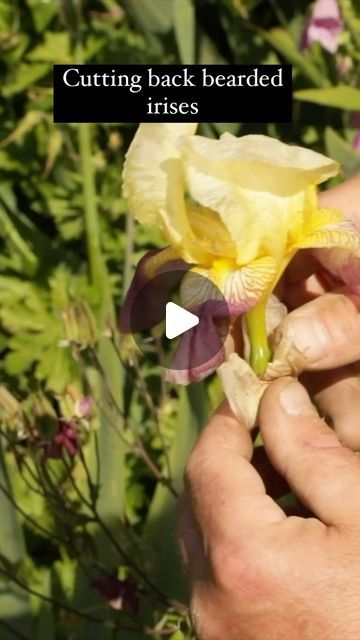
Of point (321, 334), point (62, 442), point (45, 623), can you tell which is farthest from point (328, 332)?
point (45, 623)

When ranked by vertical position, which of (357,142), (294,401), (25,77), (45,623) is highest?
(25,77)

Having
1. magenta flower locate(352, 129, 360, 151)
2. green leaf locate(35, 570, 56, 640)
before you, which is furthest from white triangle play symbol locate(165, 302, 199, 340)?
magenta flower locate(352, 129, 360, 151)

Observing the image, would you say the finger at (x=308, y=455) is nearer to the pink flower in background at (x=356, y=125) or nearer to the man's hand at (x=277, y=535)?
the man's hand at (x=277, y=535)

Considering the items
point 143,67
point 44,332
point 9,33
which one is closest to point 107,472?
point 44,332

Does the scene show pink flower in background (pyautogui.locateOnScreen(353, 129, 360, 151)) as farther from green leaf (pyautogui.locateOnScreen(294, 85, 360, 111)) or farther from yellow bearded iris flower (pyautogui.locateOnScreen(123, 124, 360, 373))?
yellow bearded iris flower (pyautogui.locateOnScreen(123, 124, 360, 373))

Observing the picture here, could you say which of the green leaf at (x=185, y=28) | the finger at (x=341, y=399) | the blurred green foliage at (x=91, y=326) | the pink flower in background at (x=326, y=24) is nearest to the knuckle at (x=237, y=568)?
the finger at (x=341, y=399)

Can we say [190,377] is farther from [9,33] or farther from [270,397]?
[9,33]

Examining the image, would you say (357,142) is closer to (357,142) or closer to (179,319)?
(357,142)
